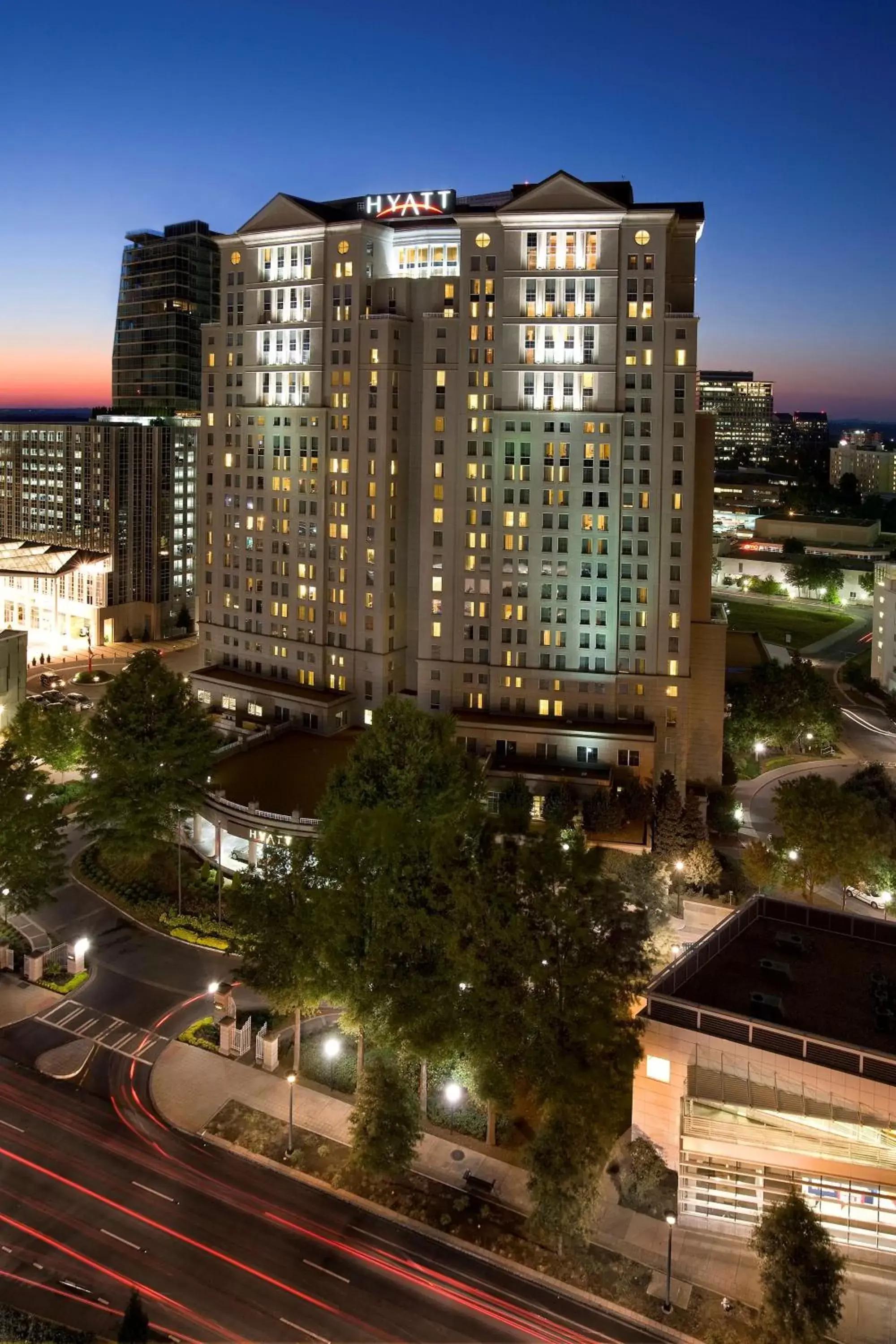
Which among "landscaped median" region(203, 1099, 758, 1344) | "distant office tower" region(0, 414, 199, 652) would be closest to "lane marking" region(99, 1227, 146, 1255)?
"landscaped median" region(203, 1099, 758, 1344)

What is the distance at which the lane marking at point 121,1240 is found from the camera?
36.7 m

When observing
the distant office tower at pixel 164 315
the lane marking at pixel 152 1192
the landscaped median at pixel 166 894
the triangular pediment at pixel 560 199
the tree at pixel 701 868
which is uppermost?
the distant office tower at pixel 164 315

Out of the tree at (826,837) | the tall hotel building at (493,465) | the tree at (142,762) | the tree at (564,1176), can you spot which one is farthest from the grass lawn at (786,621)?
the tree at (564,1176)

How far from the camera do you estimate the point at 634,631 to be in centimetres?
7869

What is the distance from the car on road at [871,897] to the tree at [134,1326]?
1979 inches

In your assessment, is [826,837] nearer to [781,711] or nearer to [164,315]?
[781,711]

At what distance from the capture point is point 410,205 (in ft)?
297

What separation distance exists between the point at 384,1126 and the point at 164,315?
165443mm

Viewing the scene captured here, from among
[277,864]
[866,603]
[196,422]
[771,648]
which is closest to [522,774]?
[277,864]

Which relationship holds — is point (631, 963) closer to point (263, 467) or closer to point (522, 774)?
point (522, 774)

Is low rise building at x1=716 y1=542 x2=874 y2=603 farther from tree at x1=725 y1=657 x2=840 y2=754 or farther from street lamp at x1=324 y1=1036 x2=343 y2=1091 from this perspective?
street lamp at x1=324 y1=1036 x2=343 y2=1091

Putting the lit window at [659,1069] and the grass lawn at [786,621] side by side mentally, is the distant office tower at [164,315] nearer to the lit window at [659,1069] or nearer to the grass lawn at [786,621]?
the grass lawn at [786,621]

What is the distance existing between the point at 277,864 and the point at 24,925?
2338 centimetres

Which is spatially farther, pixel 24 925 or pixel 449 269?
pixel 449 269
